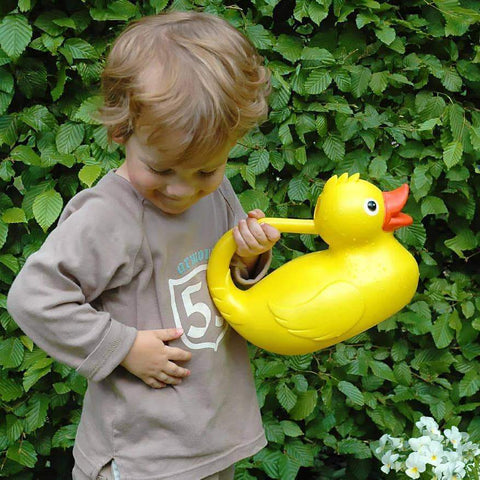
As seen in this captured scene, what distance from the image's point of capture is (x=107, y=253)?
138 centimetres

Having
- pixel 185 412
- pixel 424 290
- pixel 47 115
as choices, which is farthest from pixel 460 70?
pixel 185 412

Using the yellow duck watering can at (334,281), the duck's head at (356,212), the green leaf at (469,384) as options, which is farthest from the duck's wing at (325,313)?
the green leaf at (469,384)

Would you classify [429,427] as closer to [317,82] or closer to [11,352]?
[317,82]

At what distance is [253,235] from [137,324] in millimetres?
290

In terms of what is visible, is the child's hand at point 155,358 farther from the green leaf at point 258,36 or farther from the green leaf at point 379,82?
the green leaf at point 379,82

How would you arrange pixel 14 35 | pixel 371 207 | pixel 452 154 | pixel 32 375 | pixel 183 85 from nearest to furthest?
1. pixel 183 85
2. pixel 371 207
3. pixel 14 35
4. pixel 32 375
5. pixel 452 154

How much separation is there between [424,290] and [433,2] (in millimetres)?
920

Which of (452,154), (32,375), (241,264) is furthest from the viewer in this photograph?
(452,154)

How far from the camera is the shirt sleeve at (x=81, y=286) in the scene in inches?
52.9

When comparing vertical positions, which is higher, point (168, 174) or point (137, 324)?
point (168, 174)

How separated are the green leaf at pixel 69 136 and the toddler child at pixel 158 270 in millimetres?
665

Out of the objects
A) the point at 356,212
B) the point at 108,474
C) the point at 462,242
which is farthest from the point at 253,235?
the point at 462,242

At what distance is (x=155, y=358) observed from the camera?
1.44 meters

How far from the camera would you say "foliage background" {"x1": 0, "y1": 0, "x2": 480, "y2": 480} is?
6.95 ft
